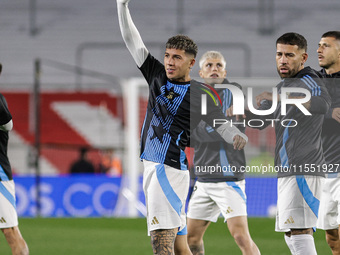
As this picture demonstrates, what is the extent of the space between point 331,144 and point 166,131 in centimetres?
183

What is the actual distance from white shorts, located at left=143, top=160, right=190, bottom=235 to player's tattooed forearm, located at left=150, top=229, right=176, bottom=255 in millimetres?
42

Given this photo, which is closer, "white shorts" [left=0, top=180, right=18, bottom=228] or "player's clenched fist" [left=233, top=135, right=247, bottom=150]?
"player's clenched fist" [left=233, top=135, right=247, bottom=150]

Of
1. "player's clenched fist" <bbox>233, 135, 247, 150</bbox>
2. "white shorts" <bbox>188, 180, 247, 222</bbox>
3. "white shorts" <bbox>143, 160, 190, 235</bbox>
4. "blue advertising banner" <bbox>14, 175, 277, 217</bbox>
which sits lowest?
"blue advertising banner" <bbox>14, 175, 277, 217</bbox>

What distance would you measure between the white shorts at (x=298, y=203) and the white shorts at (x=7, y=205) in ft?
8.38

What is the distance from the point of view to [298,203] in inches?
210

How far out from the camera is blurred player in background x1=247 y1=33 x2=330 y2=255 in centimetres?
530

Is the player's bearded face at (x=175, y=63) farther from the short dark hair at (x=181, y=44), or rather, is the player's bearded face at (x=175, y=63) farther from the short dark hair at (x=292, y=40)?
the short dark hair at (x=292, y=40)

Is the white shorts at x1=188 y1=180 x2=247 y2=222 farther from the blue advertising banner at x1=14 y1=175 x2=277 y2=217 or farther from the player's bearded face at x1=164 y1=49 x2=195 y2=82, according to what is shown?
the blue advertising banner at x1=14 y1=175 x2=277 y2=217

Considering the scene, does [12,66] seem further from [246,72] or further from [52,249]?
[52,249]

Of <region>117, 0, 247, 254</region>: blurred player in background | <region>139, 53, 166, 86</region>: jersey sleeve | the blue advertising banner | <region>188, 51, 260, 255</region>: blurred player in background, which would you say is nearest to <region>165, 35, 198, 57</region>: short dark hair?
<region>117, 0, 247, 254</region>: blurred player in background

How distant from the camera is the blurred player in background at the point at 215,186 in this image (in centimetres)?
620

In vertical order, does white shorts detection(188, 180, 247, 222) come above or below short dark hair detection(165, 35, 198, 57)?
below

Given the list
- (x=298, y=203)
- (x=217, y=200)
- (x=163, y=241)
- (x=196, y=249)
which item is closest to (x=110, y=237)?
(x=196, y=249)

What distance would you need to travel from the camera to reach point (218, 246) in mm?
8961
